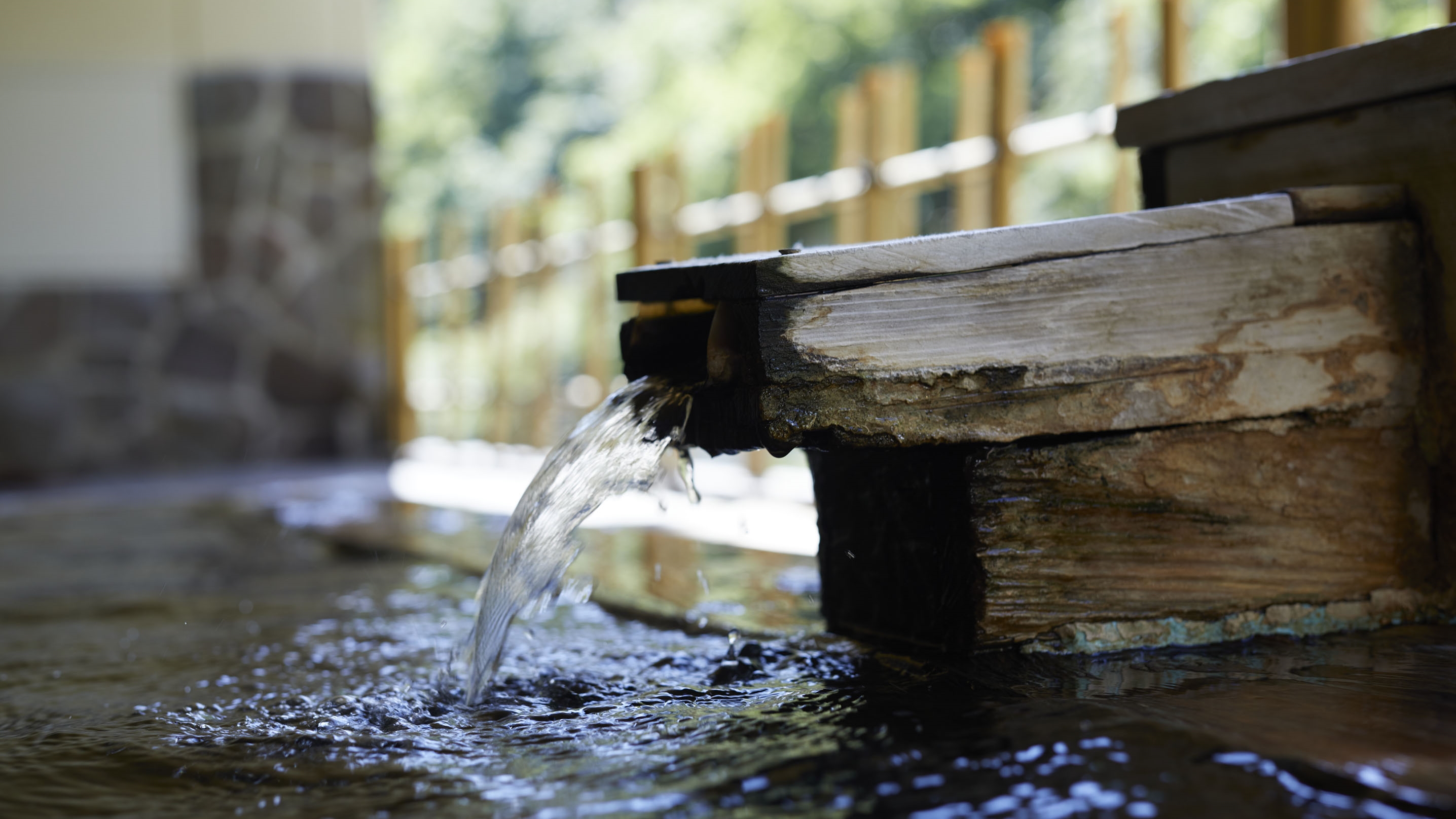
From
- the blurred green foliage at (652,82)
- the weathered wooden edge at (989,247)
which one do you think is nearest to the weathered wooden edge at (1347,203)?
the weathered wooden edge at (989,247)

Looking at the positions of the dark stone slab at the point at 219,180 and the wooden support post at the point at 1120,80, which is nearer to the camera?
the wooden support post at the point at 1120,80

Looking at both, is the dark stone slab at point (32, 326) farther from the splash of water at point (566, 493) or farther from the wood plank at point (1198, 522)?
the wood plank at point (1198, 522)

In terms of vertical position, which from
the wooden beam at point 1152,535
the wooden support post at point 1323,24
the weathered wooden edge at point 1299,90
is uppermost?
the wooden support post at point 1323,24

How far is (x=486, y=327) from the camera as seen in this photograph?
8.18m

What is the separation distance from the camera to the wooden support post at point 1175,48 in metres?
3.12

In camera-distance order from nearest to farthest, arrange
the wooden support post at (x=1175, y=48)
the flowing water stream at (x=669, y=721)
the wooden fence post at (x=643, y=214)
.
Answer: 1. the flowing water stream at (x=669, y=721)
2. the wooden support post at (x=1175, y=48)
3. the wooden fence post at (x=643, y=214)

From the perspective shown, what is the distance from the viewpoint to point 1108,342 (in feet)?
4.63

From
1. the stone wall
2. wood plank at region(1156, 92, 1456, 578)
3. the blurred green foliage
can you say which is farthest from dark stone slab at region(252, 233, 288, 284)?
the blurred green foliage

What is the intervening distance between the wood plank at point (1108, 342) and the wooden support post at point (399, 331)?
21.1 ft

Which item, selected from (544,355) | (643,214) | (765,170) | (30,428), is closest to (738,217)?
(765,170)

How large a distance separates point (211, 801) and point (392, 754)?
7.0 inches

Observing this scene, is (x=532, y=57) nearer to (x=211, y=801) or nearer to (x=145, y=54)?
(x=145, y=54)

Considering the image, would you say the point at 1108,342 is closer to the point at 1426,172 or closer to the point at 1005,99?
the point at 1426,172

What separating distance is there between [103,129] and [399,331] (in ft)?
6.89
